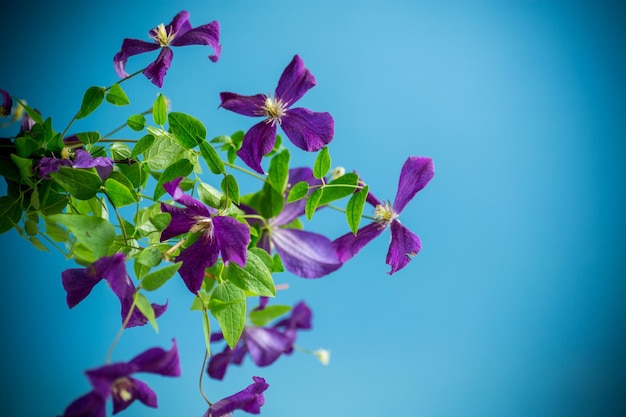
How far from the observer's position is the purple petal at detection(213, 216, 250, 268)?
30 centimetres

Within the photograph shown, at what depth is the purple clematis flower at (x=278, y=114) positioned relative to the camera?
1.14 feet

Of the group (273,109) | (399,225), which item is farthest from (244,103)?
(399,225)

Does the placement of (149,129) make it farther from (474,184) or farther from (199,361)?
(474,184)

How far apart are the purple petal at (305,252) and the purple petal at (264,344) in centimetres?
10

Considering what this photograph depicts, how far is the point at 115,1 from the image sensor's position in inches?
37.2

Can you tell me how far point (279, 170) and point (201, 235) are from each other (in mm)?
79

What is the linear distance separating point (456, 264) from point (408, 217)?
0.15 m

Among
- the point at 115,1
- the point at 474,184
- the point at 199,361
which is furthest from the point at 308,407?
the point at 115,1

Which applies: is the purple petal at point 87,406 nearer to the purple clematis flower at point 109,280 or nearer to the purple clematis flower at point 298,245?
the purple clematis flower at point 109,280

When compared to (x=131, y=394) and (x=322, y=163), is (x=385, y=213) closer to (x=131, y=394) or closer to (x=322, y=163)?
(x=322, y=163)

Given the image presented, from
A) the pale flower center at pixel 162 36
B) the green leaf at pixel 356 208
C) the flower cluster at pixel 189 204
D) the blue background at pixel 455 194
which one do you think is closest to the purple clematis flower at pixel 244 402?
the flower cluster at pixel 189 204

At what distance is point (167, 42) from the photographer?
1.21ft

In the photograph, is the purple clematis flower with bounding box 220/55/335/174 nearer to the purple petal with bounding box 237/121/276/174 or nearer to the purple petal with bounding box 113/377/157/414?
the purple petal with bounding box 237/121/276/174

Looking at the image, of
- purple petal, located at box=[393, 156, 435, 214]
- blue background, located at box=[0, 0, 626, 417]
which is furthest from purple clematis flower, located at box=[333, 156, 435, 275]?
blue background, located at box=[0, 0, 626, 417]
